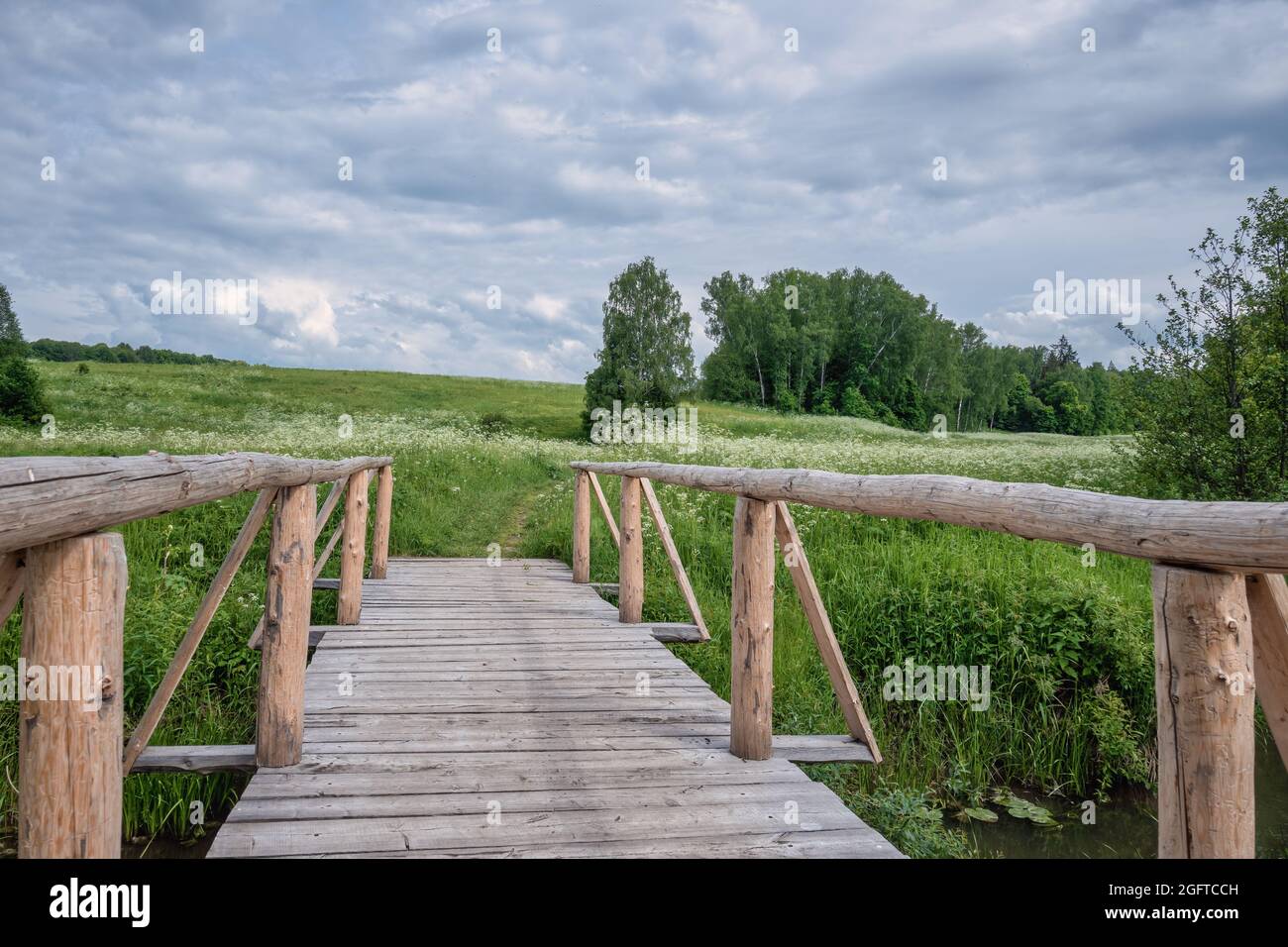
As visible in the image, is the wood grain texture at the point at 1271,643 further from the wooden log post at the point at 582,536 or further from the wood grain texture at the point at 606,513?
the wooden log post at the point at 582,536

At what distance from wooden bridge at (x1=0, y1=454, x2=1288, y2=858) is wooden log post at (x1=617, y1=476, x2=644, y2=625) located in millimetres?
23

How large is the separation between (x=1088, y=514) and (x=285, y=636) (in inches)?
120

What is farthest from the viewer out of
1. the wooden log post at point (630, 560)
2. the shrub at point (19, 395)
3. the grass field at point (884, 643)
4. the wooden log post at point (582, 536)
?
the shrub at point (19, 395)

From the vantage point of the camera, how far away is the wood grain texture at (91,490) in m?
1.36

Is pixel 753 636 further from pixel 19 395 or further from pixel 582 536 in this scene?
pixel 19 395

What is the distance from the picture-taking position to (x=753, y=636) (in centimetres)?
354

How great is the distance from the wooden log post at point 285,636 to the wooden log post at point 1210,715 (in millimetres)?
3064

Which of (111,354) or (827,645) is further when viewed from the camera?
(111,354)

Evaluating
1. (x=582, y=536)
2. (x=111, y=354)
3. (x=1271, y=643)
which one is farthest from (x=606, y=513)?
(x=111, y=354)

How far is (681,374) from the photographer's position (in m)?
32.3

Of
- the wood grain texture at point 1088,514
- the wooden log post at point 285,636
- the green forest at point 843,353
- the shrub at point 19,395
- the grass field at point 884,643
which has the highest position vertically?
the green forest at point 843,353

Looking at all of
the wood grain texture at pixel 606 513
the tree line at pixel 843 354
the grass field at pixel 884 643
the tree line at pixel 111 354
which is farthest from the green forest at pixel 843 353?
the wood grain texture at pixel 606 513

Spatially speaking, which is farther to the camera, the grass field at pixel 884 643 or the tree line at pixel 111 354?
the tree line at pixel 111 354
